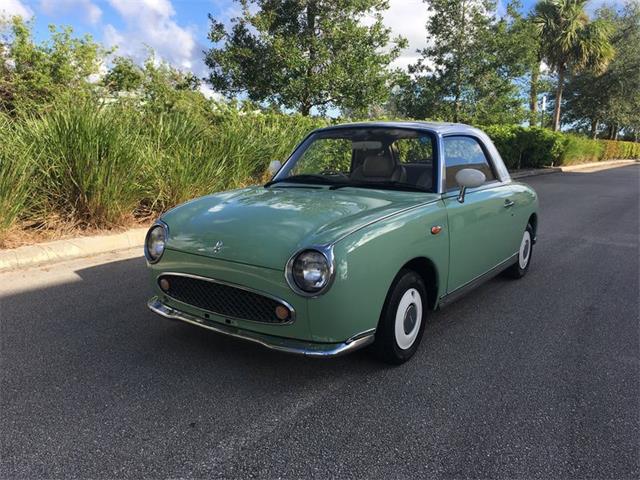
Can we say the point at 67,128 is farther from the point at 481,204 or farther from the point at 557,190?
the point at 557,190

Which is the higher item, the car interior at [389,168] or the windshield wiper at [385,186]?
the car interior at [389,168]

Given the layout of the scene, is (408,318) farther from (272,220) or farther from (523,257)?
(523,257)

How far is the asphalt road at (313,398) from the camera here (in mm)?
2311

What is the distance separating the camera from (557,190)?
47.3 feet

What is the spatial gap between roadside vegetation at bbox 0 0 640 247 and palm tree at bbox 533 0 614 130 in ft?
0.28

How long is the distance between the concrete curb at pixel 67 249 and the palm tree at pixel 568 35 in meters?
29.2

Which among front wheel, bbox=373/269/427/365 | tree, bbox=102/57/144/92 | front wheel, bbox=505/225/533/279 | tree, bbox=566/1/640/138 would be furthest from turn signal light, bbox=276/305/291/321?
tree, bbox=566/1/640/138

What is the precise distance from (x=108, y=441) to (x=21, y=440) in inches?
16.5

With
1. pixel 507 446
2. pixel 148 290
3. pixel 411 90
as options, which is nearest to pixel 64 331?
pixel 148 290

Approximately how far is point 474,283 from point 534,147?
20.1 metres

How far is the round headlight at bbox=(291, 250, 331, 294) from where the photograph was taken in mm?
2607

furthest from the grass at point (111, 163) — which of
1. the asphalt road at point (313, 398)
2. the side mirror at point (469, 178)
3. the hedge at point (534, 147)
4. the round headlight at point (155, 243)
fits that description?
the hedge at point (534, 147)

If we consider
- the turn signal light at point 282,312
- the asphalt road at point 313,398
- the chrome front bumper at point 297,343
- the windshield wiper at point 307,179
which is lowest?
the asphalt road at point 313,398

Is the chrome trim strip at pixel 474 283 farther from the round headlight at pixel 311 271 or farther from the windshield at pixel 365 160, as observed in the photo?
the round headlight at pixel 311 271
